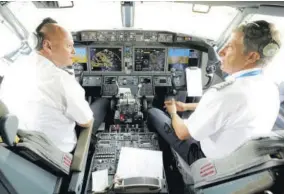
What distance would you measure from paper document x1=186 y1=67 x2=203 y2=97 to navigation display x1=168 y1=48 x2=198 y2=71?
0.26 metres

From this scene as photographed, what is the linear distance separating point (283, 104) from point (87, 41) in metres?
2.09

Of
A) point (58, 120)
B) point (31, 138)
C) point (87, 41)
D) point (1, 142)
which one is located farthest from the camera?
point (87, 41)

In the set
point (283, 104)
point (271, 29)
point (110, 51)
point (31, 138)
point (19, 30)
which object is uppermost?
point (19, 30)

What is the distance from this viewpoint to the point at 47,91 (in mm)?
1686

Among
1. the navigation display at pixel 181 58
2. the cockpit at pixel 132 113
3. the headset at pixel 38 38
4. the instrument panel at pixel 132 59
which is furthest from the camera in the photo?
the navigation display at pixel 181 58

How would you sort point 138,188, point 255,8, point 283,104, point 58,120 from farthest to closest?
point 283,104 < point 255,8 < point 58,120 < point 138,188

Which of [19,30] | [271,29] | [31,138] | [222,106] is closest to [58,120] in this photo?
[31,138]

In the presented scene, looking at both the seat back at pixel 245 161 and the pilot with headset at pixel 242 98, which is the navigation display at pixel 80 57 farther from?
the seat back at pixel 245 161

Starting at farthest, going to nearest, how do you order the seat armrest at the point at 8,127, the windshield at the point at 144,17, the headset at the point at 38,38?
1. the windshield at the point at 144,17
2. the headset at the point at 38,38
3. the seat armrest at the point at 8,127

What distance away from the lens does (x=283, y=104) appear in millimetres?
2779

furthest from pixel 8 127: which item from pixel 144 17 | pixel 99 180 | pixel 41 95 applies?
pixel 144 17

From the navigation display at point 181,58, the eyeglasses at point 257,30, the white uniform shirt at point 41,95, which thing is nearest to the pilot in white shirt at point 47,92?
the white uniform shirt at point 41,95

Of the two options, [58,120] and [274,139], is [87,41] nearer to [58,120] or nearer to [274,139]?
[58,120]

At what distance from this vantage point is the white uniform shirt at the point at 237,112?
1.51 meters
